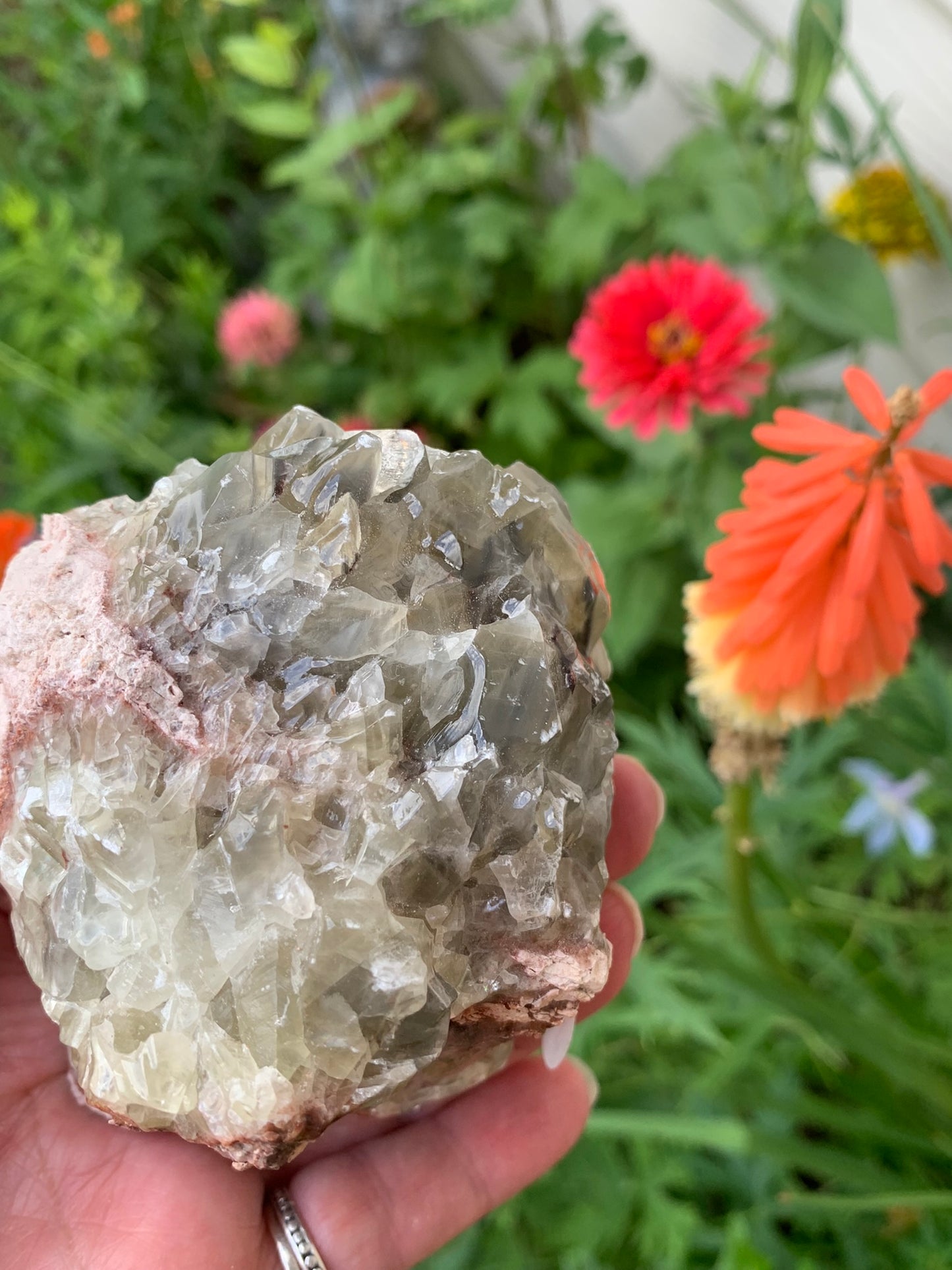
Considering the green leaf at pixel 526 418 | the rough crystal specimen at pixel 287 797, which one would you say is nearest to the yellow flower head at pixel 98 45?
the green leaf at pixel 526 418

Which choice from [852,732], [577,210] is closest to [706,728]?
[852,732]

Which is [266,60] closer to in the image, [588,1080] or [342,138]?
[342,138]

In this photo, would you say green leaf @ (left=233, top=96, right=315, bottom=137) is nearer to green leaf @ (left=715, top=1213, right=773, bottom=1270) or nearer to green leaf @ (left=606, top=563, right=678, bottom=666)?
green leaf @ (left=606, top=563, right=678, bottom=666)

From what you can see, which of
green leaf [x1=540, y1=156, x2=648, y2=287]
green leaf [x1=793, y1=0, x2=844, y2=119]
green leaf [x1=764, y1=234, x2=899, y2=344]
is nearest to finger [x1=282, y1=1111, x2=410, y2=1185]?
green leaf [x1=764, y1=234, x2=899, y2=344]

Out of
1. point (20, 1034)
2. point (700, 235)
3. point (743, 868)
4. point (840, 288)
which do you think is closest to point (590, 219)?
point (700, 235)

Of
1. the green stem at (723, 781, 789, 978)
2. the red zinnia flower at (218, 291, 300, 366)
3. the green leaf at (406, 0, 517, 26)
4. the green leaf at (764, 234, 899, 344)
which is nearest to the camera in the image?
the green stem at (723, 781, 789, 978)

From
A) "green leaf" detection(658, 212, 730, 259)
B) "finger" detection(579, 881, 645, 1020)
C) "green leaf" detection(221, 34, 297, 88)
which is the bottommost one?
"finger" detection(579, 881, 645, 1020)
